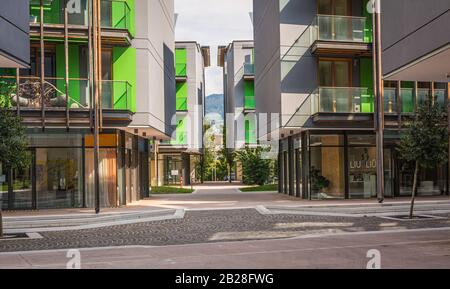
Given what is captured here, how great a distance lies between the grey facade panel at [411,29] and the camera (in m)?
11.7

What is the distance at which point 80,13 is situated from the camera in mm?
22906

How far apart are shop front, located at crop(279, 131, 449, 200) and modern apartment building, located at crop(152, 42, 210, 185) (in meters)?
22.8

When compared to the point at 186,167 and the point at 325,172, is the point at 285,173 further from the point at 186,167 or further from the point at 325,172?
the point at 186,167

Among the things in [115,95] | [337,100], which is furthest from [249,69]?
[115,95]

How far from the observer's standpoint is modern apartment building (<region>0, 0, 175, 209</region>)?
22453mm

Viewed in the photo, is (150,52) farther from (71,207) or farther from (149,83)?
(71,207)

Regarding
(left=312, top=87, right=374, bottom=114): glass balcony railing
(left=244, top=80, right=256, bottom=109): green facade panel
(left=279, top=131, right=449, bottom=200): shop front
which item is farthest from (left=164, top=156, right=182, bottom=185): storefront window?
(left=312, top=87, right=374, bottom=114): glass balcony railing

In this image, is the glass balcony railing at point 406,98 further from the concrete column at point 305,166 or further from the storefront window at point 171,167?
the storefront window at point 171,167

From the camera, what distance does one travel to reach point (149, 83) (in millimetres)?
24234

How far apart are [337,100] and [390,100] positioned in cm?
273

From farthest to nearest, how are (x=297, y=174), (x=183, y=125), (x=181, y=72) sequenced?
(x=181, y=72), (x=183, y=125), (x=297, y=174)

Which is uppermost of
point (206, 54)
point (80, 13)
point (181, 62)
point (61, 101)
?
point (206, 54)

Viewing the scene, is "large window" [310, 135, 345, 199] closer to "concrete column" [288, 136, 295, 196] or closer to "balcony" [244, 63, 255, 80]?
"concrete column" [288, 136, 295, 196]
